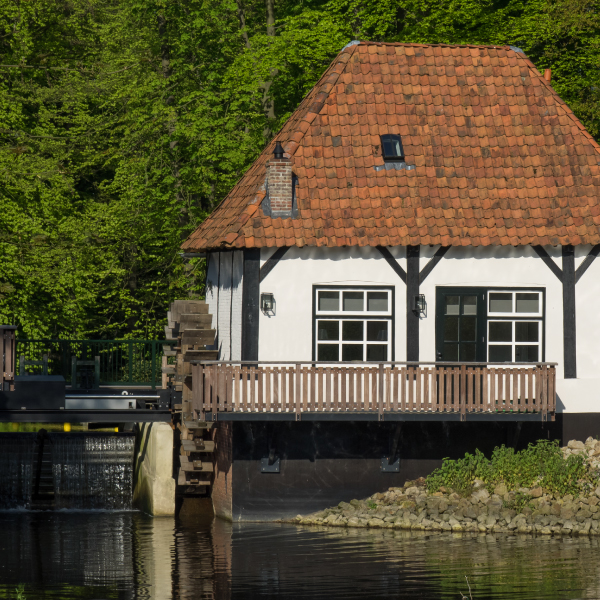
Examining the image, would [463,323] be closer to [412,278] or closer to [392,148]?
[412,278]


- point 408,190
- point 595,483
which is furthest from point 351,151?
point 595,483

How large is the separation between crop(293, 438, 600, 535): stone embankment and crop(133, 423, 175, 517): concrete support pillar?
356 cm

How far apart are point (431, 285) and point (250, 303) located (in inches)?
136

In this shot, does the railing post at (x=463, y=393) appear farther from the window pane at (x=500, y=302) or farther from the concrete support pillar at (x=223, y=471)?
the concrete support pillar at (x=223, y=471)

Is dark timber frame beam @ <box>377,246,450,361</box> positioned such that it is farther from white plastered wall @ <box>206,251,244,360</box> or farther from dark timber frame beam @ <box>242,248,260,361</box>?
white plastered wall @ <box>206,251,244,360</box>

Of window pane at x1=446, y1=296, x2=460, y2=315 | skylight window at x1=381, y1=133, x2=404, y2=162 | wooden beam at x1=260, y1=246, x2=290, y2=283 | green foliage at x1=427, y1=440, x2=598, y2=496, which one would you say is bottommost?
green foliage at x1=427, y1=440, x2=598, y2=496

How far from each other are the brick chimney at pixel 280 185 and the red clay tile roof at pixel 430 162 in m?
0.22

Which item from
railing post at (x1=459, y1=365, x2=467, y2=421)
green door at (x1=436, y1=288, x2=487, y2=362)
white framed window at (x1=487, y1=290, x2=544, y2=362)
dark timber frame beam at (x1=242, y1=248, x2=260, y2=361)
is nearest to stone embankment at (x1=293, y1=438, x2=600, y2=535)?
railing post at (x1=459, y1=365, x2=467, y2=421)

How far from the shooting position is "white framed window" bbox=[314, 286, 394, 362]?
23.1 m

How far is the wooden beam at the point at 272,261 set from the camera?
22953 mm

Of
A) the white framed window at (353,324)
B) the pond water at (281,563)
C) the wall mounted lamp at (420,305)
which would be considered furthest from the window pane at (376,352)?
the pond water at (281,563)

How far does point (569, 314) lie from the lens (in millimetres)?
23516

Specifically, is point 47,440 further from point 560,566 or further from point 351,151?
point 560,566

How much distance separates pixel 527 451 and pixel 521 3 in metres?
16.5
